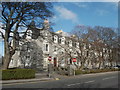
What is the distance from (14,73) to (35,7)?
8.68 m

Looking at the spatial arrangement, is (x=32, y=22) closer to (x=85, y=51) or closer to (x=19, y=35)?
(x=19, y=35)

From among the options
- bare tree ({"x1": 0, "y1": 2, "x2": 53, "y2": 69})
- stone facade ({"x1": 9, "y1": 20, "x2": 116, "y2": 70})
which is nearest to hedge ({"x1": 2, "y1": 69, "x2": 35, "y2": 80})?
bare tree ({"x1": 0, "y1": 2, "x2": 53, "y2": 69})

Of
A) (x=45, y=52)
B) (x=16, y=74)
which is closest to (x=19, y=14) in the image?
(x=16, y=74)

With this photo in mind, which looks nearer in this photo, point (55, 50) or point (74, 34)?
point (74, 34)

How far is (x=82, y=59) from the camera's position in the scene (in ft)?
92.2

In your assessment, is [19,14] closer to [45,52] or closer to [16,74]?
[16,74]

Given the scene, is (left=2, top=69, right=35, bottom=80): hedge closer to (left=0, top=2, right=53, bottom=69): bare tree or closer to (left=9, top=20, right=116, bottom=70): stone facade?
(left=0, top=2, right=53, bottom=69): bare tree

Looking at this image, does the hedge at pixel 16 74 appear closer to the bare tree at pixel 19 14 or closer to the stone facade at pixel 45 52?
the bare tree at pixel 19 14

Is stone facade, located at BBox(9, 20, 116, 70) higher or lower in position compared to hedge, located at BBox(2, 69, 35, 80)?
higher

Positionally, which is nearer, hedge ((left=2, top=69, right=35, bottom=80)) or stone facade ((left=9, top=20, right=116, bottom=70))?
hedge ((left=2, top=69, right=35, bottom=80))

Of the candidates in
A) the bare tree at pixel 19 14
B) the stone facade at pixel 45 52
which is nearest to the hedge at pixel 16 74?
the bare tree at pixel 19 14

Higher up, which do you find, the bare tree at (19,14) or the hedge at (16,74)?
the bare tree at (19,14)

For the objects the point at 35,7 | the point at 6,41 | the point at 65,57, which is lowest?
the point at 65,57

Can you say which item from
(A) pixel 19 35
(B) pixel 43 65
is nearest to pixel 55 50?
(B) pixel 43 65
